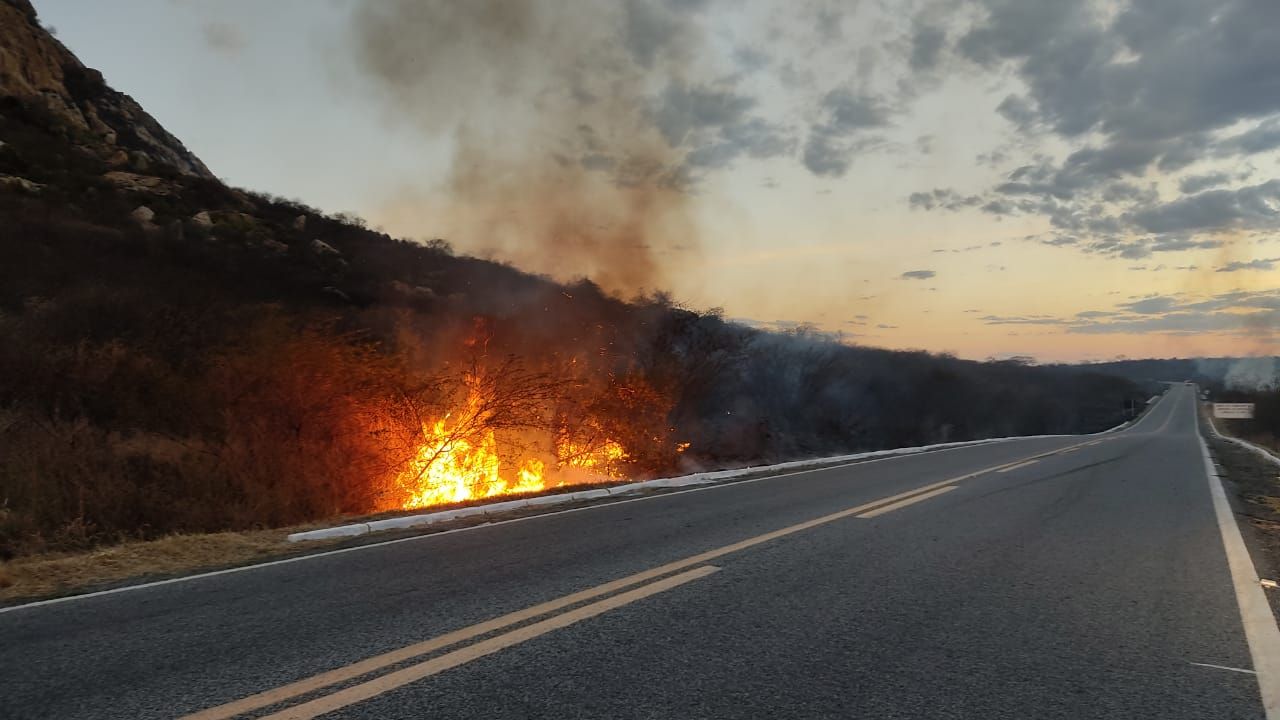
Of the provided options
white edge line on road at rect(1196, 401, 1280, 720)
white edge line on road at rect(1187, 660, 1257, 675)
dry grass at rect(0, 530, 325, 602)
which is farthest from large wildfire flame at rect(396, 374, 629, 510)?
white edge line on road at rect(1187, 660, 1257, 675)

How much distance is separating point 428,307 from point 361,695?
1189 inches

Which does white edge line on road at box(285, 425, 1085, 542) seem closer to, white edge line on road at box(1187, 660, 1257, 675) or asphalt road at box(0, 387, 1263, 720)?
asphalt road at box(0, 387, 1263, 720)

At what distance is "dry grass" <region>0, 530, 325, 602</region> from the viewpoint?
17.9ft

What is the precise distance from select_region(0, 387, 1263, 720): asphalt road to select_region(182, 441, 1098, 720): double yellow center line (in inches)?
0.8

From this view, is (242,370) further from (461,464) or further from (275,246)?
(275,246)

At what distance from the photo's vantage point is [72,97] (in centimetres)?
4456

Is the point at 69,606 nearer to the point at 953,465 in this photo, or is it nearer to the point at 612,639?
the point at 612,639

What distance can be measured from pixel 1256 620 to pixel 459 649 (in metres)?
5.12

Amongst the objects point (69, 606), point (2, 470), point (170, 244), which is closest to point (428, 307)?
point (170, 244)

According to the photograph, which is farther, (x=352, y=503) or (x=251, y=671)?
(x=352, y=503)

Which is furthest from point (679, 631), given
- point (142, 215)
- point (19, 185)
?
point (19, 185)

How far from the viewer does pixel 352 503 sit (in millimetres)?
13695

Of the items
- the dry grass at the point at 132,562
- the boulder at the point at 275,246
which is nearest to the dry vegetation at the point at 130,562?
the dry grass at the point at 132,562

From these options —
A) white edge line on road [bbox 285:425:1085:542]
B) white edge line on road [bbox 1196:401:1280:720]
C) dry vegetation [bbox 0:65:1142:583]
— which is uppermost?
dry vegetation [bbox 0:65:1142:583]
